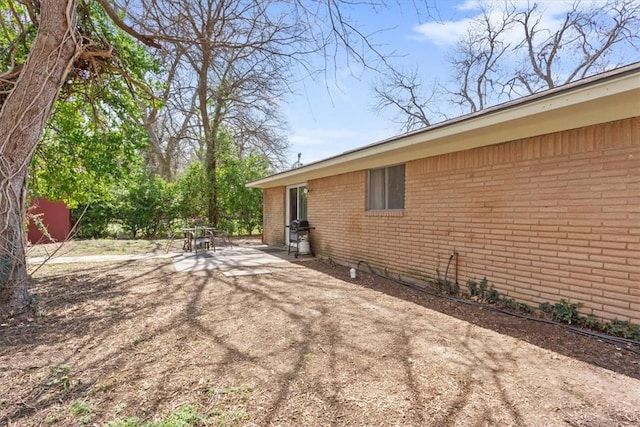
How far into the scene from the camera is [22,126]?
4.18 meters

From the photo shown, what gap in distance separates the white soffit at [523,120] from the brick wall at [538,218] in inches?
5.7

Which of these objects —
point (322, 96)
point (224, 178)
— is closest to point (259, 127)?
point (224, 178)

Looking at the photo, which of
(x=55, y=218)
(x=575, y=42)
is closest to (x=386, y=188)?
(x=55, y=218)

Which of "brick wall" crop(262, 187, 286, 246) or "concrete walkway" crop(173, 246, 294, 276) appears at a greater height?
"brick wall" crop(262, 187, 286, 246)

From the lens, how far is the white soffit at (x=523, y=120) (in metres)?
3.28

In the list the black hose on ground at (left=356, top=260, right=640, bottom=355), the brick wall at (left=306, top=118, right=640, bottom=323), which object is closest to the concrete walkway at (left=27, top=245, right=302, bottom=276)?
the brick wall at (left=306, top=118, right=640, bottom=323)

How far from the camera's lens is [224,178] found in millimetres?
16172

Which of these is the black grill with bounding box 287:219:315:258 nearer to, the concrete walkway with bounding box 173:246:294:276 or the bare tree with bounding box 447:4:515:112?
the concrete walkway with bounding box 173:246:294:276

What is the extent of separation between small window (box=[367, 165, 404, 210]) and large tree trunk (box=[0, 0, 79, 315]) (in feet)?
17.9

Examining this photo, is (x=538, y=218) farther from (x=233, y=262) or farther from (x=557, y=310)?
(x=233, y=262)

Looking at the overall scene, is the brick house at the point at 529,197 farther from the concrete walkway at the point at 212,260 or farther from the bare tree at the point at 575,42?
the bare tree at the point at 575,42

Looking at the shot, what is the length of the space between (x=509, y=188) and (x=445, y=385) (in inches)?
123

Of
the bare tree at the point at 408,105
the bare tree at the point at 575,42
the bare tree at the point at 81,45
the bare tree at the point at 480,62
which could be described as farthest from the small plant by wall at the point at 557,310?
the bare tree at the point at 480,62

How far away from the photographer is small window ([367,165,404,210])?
6883mm
